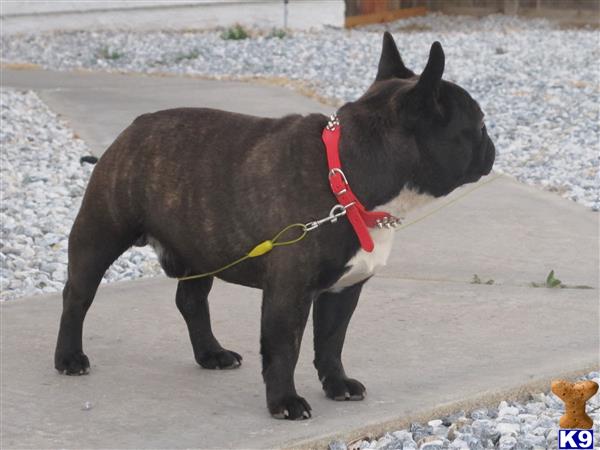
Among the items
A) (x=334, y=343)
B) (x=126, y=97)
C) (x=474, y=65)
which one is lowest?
(x=474, y=65)

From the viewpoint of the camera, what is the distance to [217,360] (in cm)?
489

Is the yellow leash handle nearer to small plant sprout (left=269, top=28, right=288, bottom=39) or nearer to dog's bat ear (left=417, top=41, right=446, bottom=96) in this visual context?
dog's bat ear (left=417, top=41, right=446, bottom=96)

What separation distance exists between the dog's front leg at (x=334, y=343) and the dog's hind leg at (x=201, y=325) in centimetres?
55

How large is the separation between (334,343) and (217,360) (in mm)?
631

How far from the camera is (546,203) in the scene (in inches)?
309

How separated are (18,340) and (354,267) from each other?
1.83 m

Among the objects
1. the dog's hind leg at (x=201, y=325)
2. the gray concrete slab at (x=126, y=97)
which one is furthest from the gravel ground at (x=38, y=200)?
the dog's hind leg at (x=201, y=325)

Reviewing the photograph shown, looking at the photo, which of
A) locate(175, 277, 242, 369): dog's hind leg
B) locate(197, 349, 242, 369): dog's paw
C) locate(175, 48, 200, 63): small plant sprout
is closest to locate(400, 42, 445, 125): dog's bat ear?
locate(175, 277, 242, 369): dog's hind leg

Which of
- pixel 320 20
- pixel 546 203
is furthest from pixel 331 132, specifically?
pixel 320 20

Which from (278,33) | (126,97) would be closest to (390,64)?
(126,97)

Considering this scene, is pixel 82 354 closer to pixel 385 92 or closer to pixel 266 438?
pixel 266 438

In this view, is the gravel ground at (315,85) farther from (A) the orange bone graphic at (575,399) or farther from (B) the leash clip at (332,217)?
(A) the orange bone graphic at (575,399)

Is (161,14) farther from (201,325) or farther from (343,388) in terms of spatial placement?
(343,388)

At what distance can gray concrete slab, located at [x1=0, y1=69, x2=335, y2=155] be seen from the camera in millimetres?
10020
